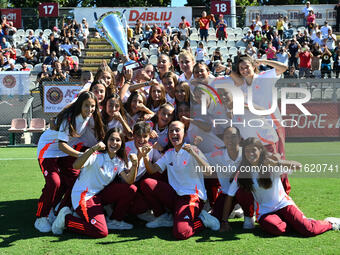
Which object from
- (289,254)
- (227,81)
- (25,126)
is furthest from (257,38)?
(289,254)

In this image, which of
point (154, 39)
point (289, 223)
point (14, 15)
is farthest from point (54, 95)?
point (14, 15)

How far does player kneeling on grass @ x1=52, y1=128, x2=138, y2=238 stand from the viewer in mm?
4738

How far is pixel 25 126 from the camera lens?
1302 cm

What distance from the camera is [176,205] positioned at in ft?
16.1

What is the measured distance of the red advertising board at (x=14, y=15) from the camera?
2442 cm

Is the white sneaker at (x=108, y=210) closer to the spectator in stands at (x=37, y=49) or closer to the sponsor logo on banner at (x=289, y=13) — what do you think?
the spectator in stands at (x=37, y=49)

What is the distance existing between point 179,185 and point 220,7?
19.3 metres

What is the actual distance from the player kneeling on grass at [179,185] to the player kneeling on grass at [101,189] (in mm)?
234

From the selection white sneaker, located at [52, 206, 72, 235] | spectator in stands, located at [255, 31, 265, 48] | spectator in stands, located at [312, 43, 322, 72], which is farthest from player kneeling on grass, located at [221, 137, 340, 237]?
spectator in stands, located at [255, 31, 265, 48]

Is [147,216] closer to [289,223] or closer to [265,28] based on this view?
[289,223]

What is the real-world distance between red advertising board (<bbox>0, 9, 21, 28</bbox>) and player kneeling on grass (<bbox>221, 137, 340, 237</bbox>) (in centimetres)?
2249

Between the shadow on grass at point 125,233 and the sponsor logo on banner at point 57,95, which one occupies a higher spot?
the sponsor logo on banner at point 57,95

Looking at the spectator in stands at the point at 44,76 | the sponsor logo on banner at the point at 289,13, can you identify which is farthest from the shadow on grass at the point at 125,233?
the sponsor logo on banner at the point at 289,13

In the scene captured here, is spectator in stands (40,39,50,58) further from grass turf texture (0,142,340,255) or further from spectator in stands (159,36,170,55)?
grass turf texture (0,142,340,255)
